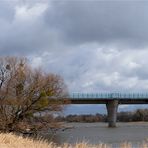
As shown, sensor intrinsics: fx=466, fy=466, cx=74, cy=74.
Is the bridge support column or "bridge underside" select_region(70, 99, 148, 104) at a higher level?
"bridge underside" select_region(70, 99, 148, 104)

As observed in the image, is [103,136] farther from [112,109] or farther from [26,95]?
[112,109]

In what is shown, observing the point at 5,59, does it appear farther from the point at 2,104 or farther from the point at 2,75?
the point at 2,104

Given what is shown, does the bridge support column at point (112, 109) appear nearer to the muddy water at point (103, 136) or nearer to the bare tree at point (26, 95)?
the muddy water at point (103, 136)

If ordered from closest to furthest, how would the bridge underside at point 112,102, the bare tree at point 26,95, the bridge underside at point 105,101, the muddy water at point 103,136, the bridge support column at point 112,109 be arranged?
the muddy water at point 103,136, the bare tree at point 26,95, the bridge underside at point 105,101, the bridge underside at point 112,102, the bridge support column at point 112,109

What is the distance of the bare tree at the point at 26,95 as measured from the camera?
2731 inches

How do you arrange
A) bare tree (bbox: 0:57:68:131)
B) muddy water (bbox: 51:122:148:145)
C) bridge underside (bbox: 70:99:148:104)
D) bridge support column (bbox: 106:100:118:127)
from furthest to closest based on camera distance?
1. bridge support column (bbox: 106:100:118:127)
2. bridge underside (bbox: 70:99:148:104)
3. bare tree (bbox: 0:57:68:131)
4. muddy water (bbox: 51:122:148:145)

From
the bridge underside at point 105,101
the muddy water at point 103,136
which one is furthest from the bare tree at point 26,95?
the bridge underside at point 105,101

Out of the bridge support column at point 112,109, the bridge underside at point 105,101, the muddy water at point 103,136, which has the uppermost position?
the bridge underside at point 105,101

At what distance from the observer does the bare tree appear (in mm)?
69375

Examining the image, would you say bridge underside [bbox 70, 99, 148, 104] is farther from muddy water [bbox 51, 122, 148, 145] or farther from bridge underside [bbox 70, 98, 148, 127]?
muddy water [bbox 51, 122, 148, 145]

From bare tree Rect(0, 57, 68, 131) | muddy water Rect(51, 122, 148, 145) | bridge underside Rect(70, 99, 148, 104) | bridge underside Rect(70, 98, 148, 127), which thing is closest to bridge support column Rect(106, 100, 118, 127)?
bridge underside Rect(70, 98, 148, 127)

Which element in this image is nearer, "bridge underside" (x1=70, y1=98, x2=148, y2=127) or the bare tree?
the bare tree

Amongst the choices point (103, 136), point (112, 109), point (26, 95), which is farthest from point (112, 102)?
point (26, 95)

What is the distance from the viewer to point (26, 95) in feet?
233
